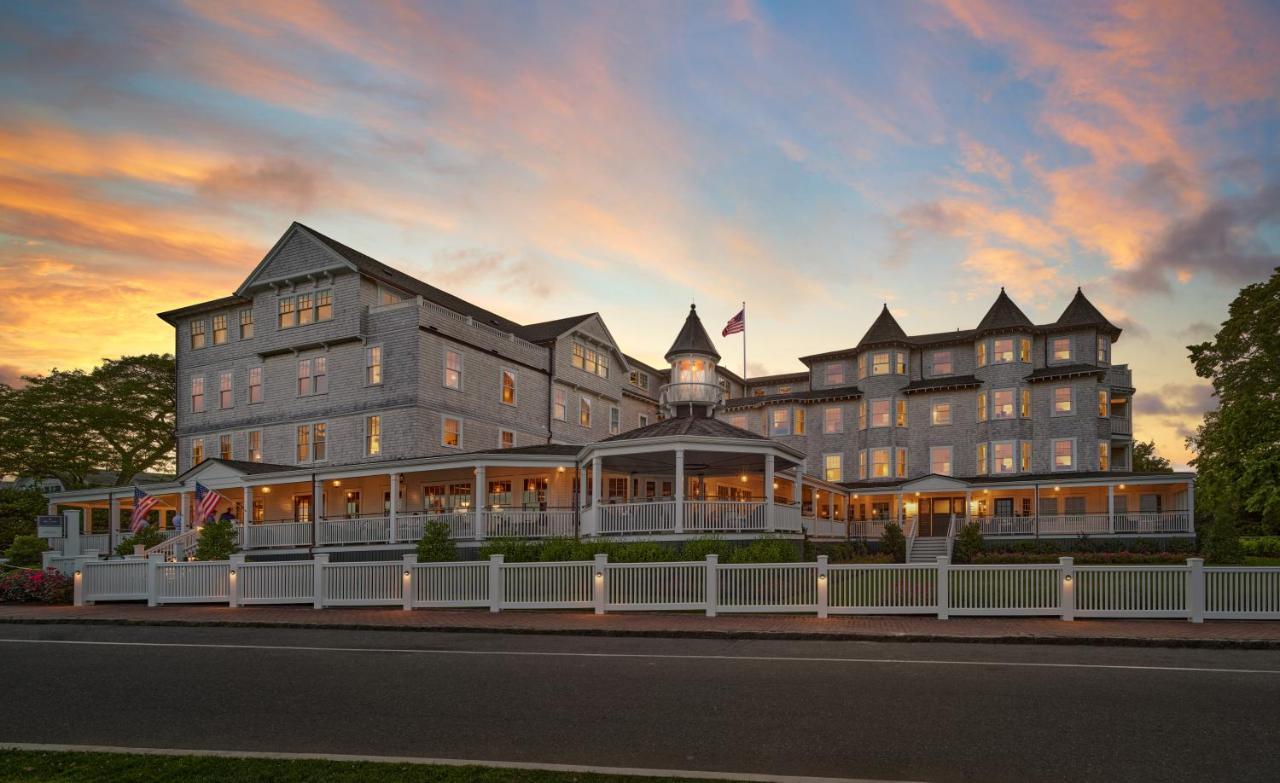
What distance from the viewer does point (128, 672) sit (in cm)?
1232

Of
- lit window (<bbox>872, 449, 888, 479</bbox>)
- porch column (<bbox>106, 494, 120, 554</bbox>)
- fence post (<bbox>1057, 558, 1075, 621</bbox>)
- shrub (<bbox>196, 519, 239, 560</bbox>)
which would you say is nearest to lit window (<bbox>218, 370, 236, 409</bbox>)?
porch column (<bbox>106, 494, 120, 554</bbox>)

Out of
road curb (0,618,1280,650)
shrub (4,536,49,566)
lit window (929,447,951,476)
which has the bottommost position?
shrub (4,536,49,566)

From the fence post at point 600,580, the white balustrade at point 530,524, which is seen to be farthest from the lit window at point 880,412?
the fence post at point 600,580

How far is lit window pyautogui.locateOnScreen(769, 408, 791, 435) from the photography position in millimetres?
48719

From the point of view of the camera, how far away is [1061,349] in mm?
43875

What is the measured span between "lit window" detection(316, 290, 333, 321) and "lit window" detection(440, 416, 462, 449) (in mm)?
6748

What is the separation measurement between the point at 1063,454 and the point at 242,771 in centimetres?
4239

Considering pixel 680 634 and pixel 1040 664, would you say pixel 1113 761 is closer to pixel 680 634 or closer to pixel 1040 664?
pixel 1040 664

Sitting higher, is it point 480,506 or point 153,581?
point 480,506

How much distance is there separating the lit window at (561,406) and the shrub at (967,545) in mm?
18648

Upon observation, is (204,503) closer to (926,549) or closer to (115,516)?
(115,516)

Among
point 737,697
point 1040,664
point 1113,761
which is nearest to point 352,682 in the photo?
point 737,697

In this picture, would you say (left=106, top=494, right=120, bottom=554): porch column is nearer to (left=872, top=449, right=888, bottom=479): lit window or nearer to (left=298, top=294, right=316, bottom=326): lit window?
(left=298, top=294, right=316, bottom=326): lit window

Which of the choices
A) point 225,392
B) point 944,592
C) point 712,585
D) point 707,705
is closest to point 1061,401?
point 944,592
